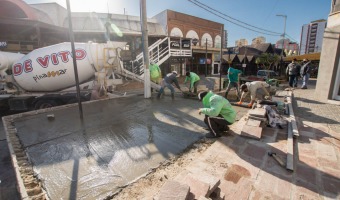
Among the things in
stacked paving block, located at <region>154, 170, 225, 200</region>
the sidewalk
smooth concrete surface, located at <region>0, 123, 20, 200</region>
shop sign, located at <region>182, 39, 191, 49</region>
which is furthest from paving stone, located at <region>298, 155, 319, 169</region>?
shop sign, located at <region>182, 39, 191, 49</region>

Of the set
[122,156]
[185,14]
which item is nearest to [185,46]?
→ [185,14]

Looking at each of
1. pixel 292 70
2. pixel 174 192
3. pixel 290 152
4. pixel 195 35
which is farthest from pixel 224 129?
pixel 195 35

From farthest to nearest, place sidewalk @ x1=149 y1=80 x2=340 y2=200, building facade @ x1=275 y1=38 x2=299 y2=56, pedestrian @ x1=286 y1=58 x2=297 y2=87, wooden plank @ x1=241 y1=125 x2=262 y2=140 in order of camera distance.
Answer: building facade @ x1=275 y1=38 x2=299 y2=56 < pedestrian @ x1=286 y1=58 x2=297 y2=87 < wooden plank @ x1=241 y1=125 x2=262 y2=140 < sidewalk @ x1=149 y1=80 x2=340 y2=200

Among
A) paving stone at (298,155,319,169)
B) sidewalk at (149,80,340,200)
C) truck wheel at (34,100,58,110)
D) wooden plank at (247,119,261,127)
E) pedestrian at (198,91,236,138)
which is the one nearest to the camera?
sidewalk at (149,80,340,200)

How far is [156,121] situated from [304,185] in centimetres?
364

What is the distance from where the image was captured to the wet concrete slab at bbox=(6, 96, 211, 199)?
2.62 m

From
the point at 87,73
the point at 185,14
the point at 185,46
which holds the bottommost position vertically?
the point at 87,73

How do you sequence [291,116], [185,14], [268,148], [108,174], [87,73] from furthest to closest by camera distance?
[185,14], [87,73], [291,116], [268,148], [108,174]

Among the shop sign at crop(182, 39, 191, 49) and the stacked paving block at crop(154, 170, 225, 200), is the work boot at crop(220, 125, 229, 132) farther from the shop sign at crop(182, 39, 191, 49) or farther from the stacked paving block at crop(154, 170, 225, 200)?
the shop sign at crop(182, 39, 191, 49)

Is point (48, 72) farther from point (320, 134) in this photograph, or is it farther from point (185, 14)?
point (185, 14)

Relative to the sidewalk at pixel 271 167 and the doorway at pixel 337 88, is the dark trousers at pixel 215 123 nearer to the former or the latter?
the sidewalk at pixel 271 167

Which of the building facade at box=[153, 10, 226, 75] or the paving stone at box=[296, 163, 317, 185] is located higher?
the building facade at box=[153, 10, 226, 75]

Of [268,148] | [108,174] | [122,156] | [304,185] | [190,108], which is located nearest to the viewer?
[304,185]

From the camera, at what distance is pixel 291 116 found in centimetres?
528
